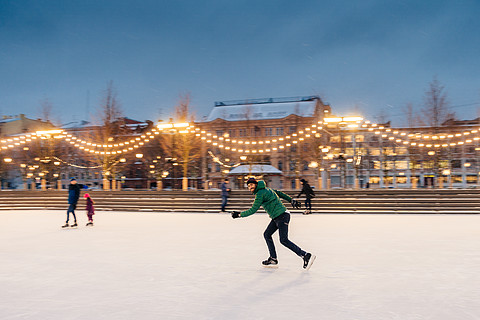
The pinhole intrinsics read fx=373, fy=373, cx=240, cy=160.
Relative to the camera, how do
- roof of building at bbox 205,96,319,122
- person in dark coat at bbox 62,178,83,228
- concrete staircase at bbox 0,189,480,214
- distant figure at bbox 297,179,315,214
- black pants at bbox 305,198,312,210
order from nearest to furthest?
person in dark coat at bbox 62,178,83,228
distant figure at bbox 297,179,315,214
black pants at bbox 305,198,312,210
concrete staircase at bbox 0,189,480,214
roof of building at bbox 205,96,319,122

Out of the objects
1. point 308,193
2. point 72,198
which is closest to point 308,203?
point 308,193

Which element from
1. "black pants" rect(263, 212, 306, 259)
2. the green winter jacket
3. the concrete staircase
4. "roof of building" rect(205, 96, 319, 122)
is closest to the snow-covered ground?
"black pants" rect(263, 212, 306, 259)

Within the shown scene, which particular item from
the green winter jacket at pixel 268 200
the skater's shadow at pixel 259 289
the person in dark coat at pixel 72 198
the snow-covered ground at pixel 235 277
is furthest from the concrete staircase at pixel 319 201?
the skater's shadow at pixel 259 289

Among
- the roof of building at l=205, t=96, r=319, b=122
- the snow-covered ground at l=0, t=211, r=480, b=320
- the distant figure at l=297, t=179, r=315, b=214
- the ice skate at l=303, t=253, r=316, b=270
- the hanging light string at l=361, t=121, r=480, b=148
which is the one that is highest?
the roof of building at l=205, t=96, r=319, b=122

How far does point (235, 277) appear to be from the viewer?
19.9ft

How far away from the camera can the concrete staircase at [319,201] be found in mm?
18234

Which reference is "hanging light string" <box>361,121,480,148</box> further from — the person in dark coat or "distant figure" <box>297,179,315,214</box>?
the person in dark coat

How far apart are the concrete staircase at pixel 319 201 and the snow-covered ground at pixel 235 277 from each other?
7.66 metres

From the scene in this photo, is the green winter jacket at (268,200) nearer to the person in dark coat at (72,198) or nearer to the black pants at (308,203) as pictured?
the person in dark coat at (72,198)

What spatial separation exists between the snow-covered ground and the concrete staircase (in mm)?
7657

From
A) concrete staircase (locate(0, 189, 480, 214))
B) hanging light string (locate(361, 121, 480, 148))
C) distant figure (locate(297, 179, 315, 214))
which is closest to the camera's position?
distant figure (locate(297, 179, 315, 214))

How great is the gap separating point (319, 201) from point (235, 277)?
45.7 ft

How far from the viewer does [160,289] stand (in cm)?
538

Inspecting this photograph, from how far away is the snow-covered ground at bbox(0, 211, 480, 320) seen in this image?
4430 mm
